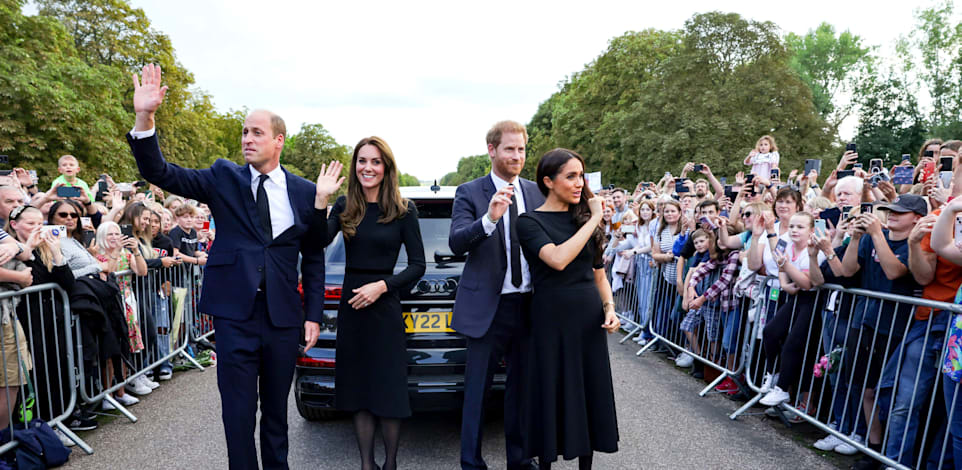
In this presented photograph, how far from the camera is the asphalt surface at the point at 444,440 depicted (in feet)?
15.1

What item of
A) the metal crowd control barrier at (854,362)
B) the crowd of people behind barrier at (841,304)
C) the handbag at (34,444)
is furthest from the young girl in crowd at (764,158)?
the handbag at (34,444)

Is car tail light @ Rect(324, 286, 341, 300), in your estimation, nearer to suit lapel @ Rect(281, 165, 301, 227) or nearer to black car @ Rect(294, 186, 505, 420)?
black car @ Rect(294, 186, 505, 420)

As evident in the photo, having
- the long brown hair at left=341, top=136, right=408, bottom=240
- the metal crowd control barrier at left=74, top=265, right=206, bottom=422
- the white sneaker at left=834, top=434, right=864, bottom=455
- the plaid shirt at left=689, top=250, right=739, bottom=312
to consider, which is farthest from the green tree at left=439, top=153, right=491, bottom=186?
the long brown hair at left=341, top=136, right=408, bottom=240

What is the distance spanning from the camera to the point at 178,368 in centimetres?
767

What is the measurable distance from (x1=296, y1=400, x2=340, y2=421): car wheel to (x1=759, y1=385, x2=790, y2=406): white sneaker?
354 centimetres

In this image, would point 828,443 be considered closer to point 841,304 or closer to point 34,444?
point 841,304

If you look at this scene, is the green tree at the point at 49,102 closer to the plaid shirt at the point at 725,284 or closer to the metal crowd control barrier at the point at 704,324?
the metal crowd control barrier at the point at 704,324

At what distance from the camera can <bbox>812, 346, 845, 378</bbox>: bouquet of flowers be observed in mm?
4984

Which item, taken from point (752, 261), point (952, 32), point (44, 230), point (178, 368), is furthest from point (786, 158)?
point (44, 230)

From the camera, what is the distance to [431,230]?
4969mm

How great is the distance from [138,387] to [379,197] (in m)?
4.15

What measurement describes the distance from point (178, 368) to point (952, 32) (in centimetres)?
4939

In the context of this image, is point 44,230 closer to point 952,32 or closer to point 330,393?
point 330,393

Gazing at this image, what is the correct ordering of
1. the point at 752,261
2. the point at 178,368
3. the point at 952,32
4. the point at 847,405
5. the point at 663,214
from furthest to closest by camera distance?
the point at 952,32 < the point at 663,214 < the point at 178,368 < the point at 752,261 < the point at 847,405
